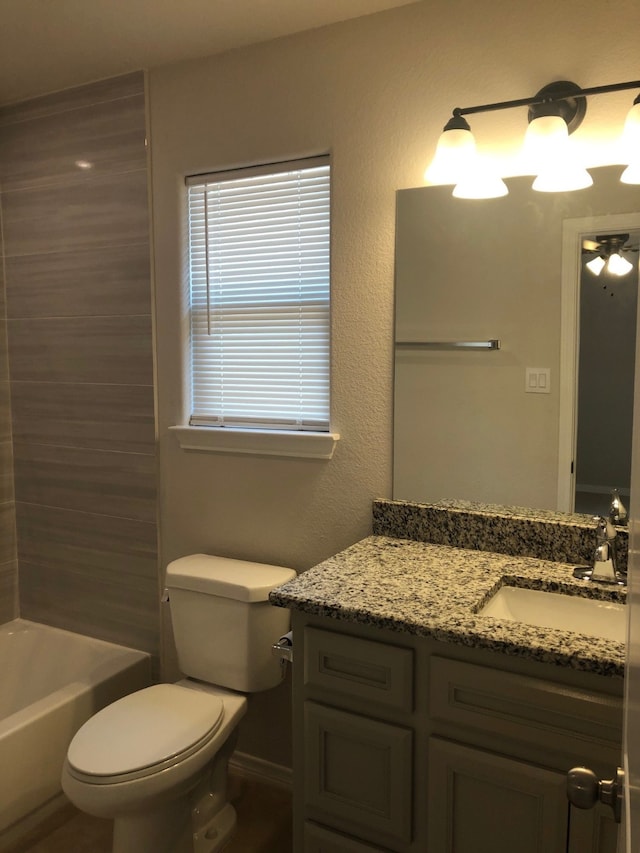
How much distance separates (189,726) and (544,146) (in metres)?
1.74

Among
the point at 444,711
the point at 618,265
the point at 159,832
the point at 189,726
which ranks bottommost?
the point at 159,832

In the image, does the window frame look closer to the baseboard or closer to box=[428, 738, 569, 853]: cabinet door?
box=[428, 738, 569, 853]: cabinet door

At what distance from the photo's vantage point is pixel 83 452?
104 inches

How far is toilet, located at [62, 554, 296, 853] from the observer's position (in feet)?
5.51

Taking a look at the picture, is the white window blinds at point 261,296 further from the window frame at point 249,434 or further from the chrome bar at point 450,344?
the chrome bar at point 450,344

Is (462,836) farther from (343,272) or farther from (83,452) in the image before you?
(83,452)

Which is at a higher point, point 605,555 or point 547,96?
point 547,96

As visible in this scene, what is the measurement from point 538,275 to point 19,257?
2.03 m

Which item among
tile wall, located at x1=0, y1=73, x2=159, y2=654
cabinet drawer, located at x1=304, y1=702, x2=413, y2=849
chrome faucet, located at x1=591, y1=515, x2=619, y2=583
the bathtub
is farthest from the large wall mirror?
the bathtub

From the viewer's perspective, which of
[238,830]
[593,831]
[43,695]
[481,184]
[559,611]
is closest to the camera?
[593,831]

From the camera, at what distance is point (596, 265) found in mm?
1690

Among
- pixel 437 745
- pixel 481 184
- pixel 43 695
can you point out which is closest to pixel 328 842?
pixel 437 745

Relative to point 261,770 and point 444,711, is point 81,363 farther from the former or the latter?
point 444,711

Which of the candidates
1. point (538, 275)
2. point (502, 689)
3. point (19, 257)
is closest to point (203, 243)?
point (19, 257)
